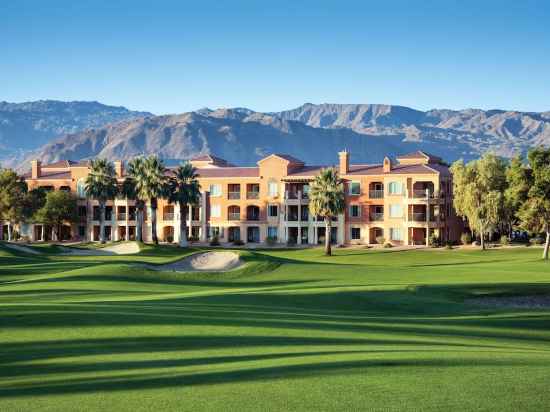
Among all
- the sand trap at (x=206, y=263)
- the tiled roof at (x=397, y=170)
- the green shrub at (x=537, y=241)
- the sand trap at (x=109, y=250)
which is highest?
the tiled roof at (x=397, y=170)

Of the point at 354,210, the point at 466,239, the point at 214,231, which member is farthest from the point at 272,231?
the point at 466,239

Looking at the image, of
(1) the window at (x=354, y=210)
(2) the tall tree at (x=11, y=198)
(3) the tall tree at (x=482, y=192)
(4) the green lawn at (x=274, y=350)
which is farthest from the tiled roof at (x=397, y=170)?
(4) the green lawn at (x=274, y=350)

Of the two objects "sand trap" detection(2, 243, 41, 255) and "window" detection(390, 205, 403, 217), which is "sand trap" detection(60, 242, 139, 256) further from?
"window" detection(390, 205, 403, 217)

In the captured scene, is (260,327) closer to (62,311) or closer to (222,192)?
(62,311)

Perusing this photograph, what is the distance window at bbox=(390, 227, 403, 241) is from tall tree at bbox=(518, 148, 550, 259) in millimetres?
32839

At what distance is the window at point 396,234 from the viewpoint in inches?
4124

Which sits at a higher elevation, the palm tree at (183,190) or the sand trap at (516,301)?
the palm tree at (183,190)

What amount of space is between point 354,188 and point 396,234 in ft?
27.0

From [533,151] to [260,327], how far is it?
171 feet

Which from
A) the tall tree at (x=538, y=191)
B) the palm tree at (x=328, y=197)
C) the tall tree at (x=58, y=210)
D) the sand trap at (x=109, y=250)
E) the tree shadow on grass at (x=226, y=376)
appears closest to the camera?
the tree shadow on grass at (x=226, y=376)

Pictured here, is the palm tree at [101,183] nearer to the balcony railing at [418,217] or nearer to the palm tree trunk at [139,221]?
the palm tree trunk at [139,221]

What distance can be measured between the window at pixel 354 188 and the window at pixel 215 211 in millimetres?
18604

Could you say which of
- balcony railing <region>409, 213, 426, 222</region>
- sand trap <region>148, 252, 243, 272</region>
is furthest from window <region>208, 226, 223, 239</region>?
sand trap <region>148, 252, 243, 272</region>

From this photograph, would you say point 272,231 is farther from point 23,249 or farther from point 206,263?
point 206,263
